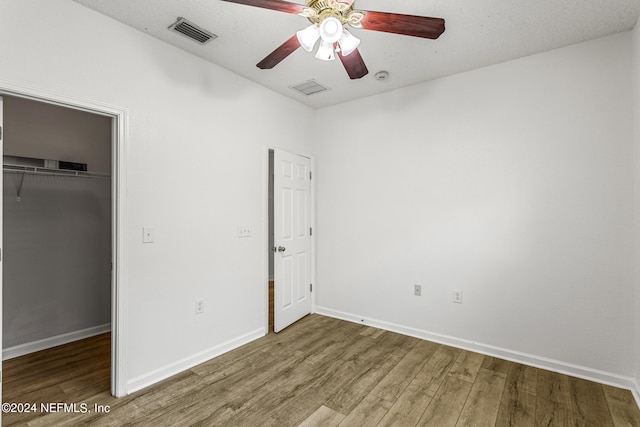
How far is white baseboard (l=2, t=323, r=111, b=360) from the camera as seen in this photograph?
2844 mm

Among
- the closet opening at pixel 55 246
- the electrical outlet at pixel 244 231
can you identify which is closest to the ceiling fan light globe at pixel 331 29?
the electrical outlet at pixel 244 231

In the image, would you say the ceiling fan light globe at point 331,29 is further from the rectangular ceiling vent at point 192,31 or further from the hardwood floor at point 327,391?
the hardwood floor at point 327,391

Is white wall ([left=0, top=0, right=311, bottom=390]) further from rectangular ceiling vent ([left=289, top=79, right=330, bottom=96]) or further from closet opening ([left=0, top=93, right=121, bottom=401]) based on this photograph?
closet opening ([left=0, top=93, right=121, bottom=401])

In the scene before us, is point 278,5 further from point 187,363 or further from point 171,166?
point 187,363

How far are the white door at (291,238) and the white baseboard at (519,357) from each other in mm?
733

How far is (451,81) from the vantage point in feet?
10.4

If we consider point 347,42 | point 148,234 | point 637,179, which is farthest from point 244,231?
point 637,179

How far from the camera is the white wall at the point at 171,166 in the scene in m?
2.02

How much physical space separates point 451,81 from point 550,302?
225 cm

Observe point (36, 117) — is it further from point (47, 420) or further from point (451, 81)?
point (451, 81)

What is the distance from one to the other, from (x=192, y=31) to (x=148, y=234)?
1.59 metres

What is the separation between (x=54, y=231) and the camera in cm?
316

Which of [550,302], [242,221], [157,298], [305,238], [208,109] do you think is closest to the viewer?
[157,298]

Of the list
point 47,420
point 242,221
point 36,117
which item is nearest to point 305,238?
point 242,221
